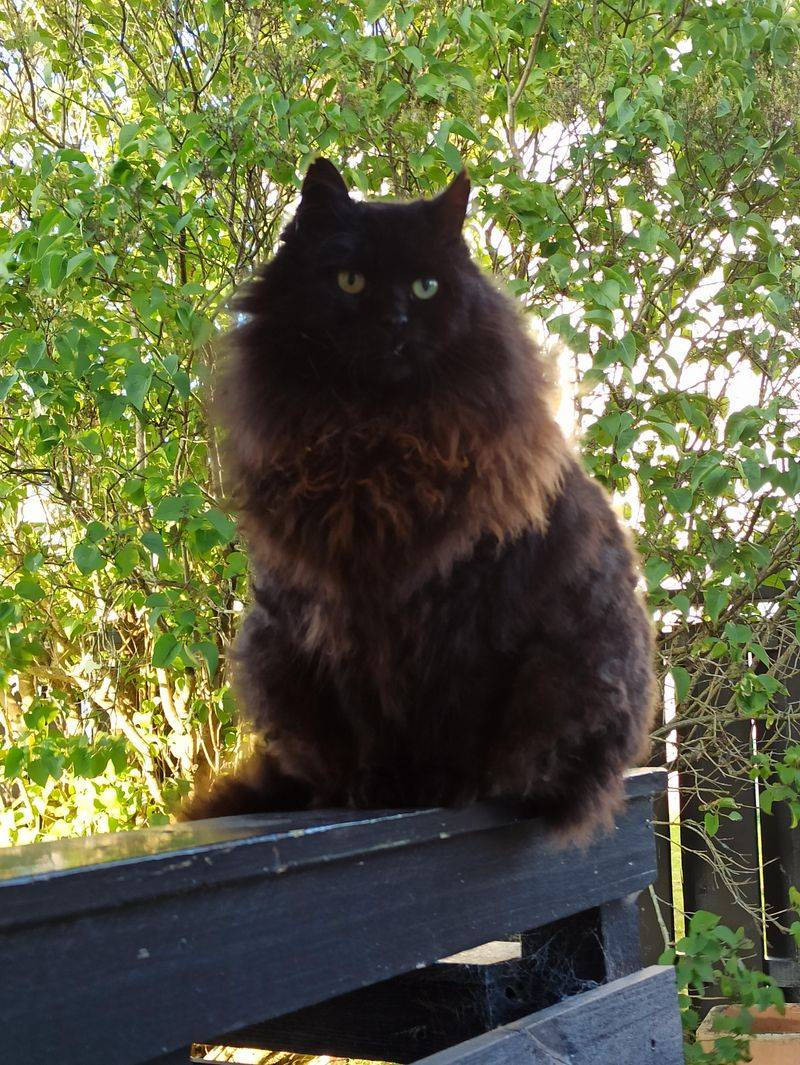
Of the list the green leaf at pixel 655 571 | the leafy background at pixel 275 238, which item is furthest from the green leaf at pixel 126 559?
the green leaf at pixel 655 571

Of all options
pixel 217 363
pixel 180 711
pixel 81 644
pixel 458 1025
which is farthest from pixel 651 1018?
pixel 81 644

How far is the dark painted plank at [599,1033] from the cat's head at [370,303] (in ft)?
2.21

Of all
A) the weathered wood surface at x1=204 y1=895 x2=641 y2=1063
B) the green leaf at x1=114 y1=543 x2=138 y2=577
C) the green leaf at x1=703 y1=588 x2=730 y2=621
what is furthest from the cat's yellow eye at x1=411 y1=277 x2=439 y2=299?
the green leaf at x1=703 y1=588 x2=730 y2=621

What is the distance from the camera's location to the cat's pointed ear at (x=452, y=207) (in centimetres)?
123

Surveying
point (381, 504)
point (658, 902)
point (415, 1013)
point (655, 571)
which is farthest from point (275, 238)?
point (658, 902)

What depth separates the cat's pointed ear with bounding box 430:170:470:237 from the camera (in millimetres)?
1232

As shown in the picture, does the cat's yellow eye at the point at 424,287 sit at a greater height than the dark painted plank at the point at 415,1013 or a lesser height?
greater

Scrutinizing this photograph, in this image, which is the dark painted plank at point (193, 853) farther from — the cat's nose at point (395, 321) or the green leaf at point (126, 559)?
the green leaf at point (126, 559)

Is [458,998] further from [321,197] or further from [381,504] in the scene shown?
[321,197]

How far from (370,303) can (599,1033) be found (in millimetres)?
845

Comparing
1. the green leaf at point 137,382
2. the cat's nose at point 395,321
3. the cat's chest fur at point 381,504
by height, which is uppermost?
the green leaf at point 137,382

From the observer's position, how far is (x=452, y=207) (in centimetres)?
124

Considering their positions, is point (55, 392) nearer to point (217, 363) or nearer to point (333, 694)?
point (217, 363)

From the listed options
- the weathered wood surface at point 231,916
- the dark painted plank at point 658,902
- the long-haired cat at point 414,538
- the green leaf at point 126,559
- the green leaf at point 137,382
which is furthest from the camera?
the dark painted plank at point 658,902
